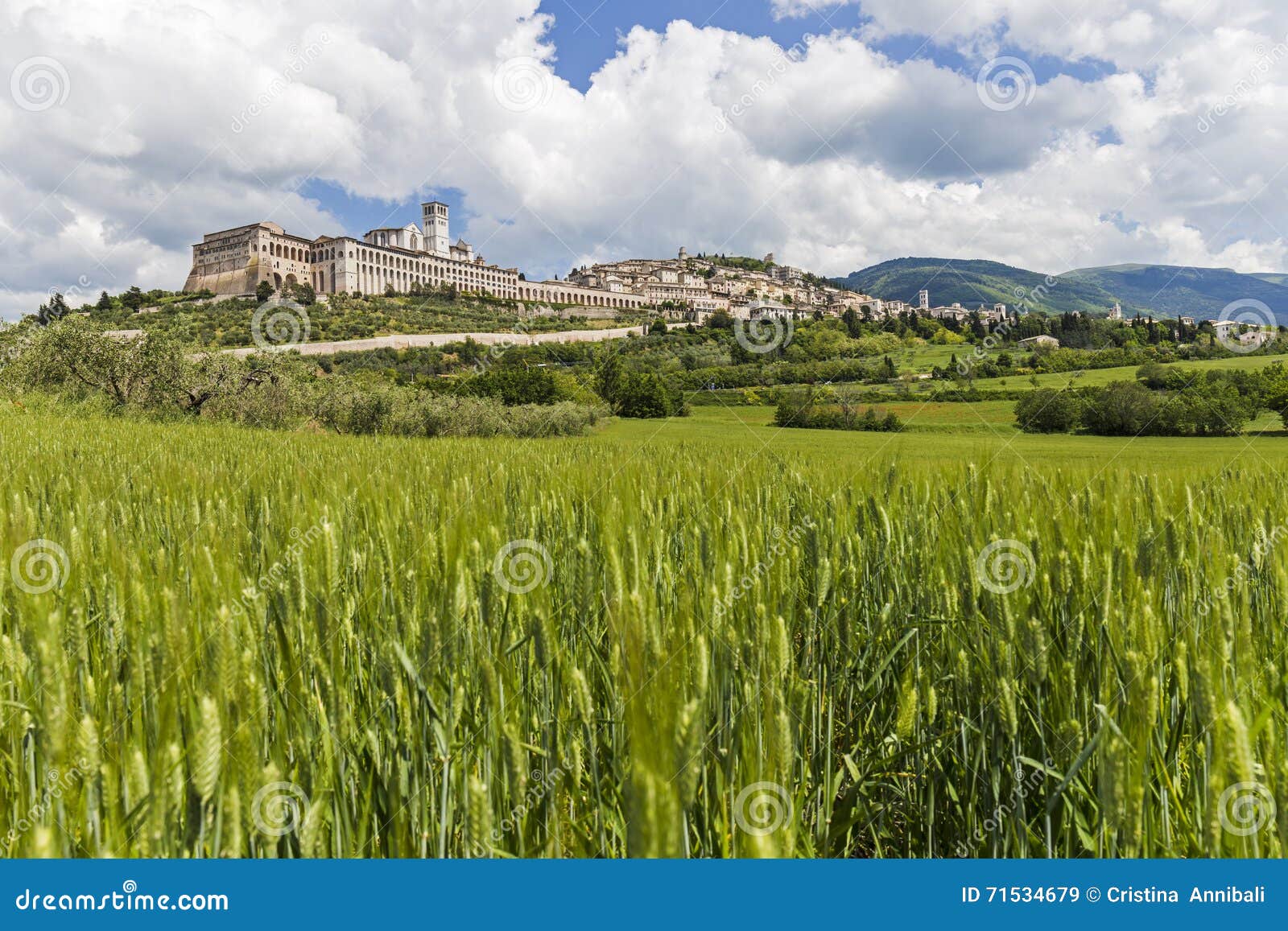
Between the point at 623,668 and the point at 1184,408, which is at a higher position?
the point at 1184,408

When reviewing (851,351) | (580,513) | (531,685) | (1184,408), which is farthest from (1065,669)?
(851,351)

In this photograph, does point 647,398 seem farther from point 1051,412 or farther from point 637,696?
point 637,696

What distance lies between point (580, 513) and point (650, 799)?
8.43ft

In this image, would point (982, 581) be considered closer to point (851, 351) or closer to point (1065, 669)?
point (1065, 669)

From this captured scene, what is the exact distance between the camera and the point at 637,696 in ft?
2.41

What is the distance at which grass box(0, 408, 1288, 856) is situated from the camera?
2.80ft

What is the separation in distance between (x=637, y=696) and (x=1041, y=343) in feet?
165

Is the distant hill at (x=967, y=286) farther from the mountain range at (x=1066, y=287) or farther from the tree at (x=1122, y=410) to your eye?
the tree at (x=1122, y=410)

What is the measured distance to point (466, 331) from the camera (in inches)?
2835

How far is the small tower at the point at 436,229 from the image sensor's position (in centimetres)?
11150

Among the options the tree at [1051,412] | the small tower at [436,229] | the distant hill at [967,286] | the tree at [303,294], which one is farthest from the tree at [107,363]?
the distant hill at [967,286]

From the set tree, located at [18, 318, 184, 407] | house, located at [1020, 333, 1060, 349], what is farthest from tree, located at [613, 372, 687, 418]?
house, located at [1020, 333, 1060, 349]

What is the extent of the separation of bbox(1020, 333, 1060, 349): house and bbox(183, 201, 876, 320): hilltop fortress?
41.0 meters

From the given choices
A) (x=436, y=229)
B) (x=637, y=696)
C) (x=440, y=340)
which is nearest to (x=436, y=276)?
(x=436, y=229)
